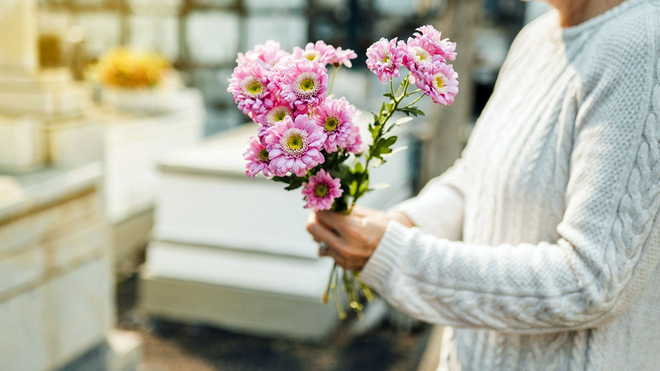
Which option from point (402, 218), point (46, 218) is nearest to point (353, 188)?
point (402, 218)

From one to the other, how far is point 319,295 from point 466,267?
117 inches

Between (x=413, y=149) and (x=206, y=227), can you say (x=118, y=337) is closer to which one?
(x=206, y=227)

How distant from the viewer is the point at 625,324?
1.15 meters

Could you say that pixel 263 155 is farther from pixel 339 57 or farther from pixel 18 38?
pixel 18 38

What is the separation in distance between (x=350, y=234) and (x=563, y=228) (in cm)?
38

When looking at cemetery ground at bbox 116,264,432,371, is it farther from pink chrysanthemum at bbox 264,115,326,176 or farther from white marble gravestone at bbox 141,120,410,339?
pink chrysanthemum at bbox 264,115,326,176

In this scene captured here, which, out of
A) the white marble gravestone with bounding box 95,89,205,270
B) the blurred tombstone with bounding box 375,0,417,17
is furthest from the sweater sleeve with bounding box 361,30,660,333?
the blurred tombstone with bounding box 375,0,417,17

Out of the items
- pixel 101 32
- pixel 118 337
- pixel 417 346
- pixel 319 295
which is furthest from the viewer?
pixel 101 32

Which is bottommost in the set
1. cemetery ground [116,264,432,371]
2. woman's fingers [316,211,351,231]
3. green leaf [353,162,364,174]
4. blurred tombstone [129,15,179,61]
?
cemetery ground [116,264,432,371]

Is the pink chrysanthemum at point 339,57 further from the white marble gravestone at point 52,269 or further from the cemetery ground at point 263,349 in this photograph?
the cemetery ground at point 263,349

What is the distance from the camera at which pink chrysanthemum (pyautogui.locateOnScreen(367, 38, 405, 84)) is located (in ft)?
3.20

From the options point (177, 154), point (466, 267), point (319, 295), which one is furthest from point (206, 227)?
point (466, 267)

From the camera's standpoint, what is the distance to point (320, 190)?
1.10 metres

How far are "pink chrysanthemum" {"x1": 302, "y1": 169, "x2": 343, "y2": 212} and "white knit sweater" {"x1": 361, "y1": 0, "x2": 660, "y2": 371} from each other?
0.53 ft
